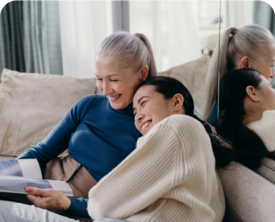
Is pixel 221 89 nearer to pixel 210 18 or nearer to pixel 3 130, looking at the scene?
pixel 210 18

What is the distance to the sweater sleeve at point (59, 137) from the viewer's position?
1403mm

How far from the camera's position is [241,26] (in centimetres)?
113

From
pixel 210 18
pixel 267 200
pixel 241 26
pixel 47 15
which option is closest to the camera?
pixel 267 200

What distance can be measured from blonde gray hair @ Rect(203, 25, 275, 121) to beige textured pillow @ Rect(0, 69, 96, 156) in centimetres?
79

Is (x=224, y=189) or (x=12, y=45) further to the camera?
(x=12, y=45)

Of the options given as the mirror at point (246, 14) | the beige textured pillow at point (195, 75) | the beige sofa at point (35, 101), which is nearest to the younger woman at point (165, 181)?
the mirror at point (246, 14)

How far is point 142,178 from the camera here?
2.87 feet

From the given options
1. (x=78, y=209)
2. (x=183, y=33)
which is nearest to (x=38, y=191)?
(x=78, y=209)

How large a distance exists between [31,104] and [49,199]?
2.79ft

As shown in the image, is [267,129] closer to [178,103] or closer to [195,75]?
[178,103]

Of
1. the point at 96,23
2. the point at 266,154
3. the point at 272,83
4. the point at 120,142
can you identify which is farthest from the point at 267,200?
the point at 96,23

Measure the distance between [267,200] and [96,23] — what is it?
2.07m

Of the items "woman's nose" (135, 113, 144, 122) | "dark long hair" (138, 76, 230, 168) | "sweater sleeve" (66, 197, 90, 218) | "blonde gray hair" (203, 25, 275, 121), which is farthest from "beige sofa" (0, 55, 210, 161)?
"sweater sleeve" (66, 197, 90, 218)

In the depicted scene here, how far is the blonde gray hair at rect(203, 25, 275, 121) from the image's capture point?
1024 mm
